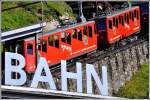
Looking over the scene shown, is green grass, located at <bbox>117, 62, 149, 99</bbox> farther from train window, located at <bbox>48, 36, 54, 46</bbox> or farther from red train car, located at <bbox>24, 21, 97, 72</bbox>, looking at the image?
train window, located at <bbox>48, 36, 54, 46</bbox>

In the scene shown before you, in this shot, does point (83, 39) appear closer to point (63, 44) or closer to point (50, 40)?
point (63, 44)

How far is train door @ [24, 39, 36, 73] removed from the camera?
2664 centimetres

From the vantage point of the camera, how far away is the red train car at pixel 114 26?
36.6 m

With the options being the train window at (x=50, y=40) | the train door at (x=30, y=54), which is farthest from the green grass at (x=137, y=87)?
the train door at (x=30, y=54)

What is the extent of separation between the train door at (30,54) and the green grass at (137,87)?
8.04 m

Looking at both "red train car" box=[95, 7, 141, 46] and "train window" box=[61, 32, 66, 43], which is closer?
"train window" box=[61, 32, 66, 43]

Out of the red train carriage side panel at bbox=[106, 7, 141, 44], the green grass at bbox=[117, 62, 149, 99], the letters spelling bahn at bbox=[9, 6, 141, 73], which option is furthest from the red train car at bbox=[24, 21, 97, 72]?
the green grass at bbox=[117, 62, 149, 99]

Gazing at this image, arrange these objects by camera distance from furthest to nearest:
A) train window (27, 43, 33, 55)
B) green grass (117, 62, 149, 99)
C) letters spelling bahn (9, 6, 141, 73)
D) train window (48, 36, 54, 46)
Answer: green grass (117, 62, 149, 99), train window (48, 36, 54, 46), letters spelling bahn (9, 6, 141, 73), train window (27, 43, 33, 55)

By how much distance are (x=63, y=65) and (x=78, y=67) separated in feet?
5.82

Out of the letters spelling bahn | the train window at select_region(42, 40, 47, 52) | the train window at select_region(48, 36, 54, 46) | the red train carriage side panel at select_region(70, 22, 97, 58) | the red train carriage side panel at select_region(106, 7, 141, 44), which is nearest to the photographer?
the letters spelling bahn

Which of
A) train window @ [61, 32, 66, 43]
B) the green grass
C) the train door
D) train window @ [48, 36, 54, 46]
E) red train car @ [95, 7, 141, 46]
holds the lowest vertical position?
the green grass

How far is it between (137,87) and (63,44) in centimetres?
714

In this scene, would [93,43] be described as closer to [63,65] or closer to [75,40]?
[75,40]

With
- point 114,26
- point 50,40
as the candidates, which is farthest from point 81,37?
point 114,26
